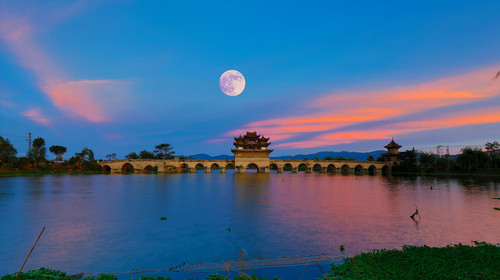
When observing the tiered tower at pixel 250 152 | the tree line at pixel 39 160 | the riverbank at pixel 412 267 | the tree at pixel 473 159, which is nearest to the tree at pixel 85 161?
the tree line at pixel 39 160

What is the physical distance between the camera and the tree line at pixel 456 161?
65688mm

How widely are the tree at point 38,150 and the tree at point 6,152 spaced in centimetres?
940

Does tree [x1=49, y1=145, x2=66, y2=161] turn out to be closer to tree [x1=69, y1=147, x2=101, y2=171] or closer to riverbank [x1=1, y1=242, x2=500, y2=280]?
tree [x1=69, y1=147, x2=101, y2=171]

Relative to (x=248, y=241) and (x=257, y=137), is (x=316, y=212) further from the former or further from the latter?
(x=257, y=137)

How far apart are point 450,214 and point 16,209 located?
31.6 m

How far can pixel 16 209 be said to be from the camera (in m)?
19.9

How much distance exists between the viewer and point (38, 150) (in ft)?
243

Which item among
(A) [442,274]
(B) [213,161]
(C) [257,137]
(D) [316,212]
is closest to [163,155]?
(B) [213,161]

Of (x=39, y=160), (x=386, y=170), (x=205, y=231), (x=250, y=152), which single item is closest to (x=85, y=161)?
(x=39, y=160)

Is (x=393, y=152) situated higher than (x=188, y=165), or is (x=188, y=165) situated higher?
(x=393, y=152)

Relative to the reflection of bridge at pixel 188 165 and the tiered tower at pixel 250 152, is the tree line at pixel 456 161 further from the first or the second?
the tiered tower at pixel 250 152

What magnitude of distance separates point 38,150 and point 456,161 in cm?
11572

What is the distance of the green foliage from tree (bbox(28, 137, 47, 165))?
8688 cm

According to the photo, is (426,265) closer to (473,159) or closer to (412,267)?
(412,267)
